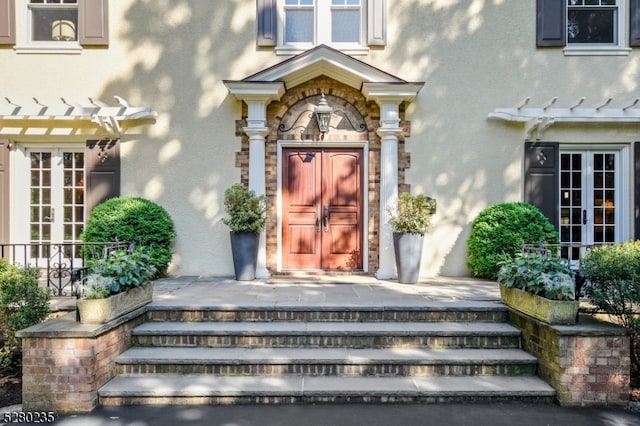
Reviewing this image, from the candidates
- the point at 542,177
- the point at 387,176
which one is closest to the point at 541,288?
the point at 387,176

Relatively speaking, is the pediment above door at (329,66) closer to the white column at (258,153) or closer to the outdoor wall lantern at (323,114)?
the white column at (258,153)

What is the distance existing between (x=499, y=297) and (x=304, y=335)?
266cm

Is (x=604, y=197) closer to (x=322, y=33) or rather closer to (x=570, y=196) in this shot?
(x=570, y=196)

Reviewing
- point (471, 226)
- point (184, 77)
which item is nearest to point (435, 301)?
point (471, 226)

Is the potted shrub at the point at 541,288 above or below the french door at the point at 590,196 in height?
below

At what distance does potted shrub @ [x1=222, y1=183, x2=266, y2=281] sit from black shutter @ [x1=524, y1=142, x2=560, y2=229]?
4676mm

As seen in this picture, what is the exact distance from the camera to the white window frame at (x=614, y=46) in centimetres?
725

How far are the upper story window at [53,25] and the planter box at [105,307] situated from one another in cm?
509

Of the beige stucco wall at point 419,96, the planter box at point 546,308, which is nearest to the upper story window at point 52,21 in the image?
the beige stucco wall at point 419,96

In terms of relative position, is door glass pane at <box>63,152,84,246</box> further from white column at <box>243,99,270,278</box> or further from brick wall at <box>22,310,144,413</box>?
brick wall at <box>22,310,144,413</box>

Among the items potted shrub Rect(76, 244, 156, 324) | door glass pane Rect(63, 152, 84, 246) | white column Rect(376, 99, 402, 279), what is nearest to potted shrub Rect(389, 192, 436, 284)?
white column Rect(376, 99, 402, 279)

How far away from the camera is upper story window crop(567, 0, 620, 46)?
7.39 m

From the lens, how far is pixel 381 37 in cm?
721

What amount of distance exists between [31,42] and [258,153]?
14.8 ft
